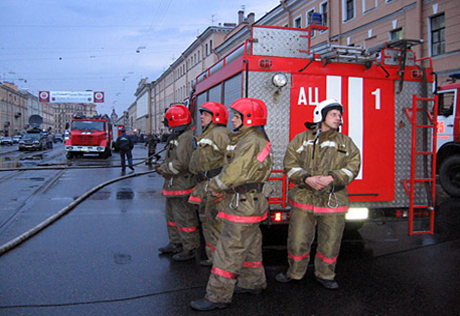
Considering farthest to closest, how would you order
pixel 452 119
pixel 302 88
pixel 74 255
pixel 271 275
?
pixel 452 119, pixel 74 255, pixel 302 88, pixel 271 275

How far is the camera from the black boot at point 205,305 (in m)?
3.54

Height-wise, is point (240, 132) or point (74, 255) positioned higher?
point (240, 132)

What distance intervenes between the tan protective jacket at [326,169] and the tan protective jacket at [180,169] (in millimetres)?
1364

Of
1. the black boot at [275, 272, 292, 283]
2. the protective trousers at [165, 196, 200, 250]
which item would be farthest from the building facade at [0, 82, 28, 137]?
the black boot at [275, 272, 292, 283]

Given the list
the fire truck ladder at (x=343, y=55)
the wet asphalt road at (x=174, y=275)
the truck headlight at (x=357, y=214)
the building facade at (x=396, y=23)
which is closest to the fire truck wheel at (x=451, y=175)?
the wet asphalt road at (x=174, y=275)

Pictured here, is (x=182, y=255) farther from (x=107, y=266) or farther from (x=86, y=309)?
(x=86, y=309)

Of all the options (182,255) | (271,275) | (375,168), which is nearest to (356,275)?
(271,275)

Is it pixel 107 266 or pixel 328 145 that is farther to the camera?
pixel 107 266

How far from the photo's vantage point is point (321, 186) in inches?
151

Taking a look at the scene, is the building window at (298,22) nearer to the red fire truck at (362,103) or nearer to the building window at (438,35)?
the building window at (438,35)

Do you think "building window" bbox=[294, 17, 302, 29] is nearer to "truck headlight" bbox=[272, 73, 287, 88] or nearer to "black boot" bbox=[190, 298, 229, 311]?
"truck headlight" bbox=[272, 73, 287, 88]

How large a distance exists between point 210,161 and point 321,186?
1.21m

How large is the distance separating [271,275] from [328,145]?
160 centimetres

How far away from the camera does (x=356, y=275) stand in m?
4.54
